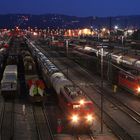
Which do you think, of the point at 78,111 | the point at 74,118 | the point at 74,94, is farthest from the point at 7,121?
the point at 78,111

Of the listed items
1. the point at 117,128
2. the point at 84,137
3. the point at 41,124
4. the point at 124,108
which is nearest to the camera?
the point at 84,137

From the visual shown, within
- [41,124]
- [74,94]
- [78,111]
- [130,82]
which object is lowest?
[41,124]

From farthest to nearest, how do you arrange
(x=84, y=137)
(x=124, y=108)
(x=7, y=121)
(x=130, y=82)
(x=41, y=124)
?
1. (x=130, y=82)
2. (x=124, y=108)
3. (x=7, y=121)
4. (x=41, y=124)
5. (x=84, y=137)

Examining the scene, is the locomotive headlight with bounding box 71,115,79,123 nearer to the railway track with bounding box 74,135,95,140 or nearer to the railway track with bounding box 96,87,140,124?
the railway track with bounding box 74,135,95,140

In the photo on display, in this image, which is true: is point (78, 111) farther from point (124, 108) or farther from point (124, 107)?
point (124, 107)

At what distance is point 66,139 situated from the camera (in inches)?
1185

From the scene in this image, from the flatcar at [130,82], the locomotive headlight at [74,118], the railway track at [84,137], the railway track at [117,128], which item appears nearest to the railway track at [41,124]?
the railway track at [84,137]

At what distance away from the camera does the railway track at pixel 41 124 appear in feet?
102

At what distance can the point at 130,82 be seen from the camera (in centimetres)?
4634

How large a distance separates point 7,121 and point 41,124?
2986 millimetres

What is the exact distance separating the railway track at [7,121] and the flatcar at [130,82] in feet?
40.1

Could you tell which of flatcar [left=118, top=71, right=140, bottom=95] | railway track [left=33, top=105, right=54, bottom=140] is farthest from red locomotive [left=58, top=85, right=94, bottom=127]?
flatcar [left=118, top=71, right=140, bottom=95]

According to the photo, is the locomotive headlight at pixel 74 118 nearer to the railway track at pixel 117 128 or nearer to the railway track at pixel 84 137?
the railway track at pixel 84 137

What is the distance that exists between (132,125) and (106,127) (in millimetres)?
2300
